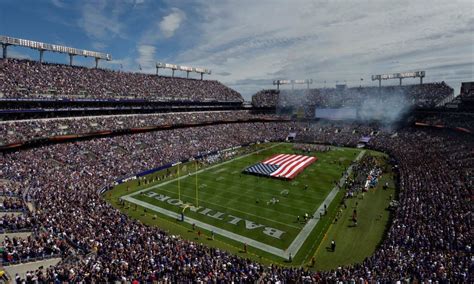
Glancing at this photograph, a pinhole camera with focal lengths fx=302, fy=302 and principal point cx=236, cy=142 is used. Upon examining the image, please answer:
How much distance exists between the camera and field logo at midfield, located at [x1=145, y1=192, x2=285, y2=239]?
80.4 feet

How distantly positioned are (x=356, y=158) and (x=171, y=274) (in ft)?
143

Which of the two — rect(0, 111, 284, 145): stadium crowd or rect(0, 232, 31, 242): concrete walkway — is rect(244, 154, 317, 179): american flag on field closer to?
rect(0, 111, 284, 145): stadium crowd

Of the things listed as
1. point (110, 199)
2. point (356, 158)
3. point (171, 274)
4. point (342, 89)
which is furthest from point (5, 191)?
point (342, 89)

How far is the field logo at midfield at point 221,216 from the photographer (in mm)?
24500

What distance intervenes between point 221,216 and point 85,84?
42945 mm

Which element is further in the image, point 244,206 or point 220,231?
point 244,206

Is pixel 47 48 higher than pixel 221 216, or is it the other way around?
pixel 47 48

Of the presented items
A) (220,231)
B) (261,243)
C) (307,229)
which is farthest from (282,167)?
(261,243)

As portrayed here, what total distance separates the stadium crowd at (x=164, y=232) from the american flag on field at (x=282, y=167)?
42.8 feet

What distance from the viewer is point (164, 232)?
2217cm

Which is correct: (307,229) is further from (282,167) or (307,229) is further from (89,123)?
(89,123)

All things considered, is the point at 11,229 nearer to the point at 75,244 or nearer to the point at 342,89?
the point at 75,244

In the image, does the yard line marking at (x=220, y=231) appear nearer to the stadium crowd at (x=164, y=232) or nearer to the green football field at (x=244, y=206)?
the green football field at (x=244, y=206)

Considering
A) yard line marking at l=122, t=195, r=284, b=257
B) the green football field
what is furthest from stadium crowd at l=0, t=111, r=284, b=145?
yard line marking at l=122, t=195, r=284, b=257
